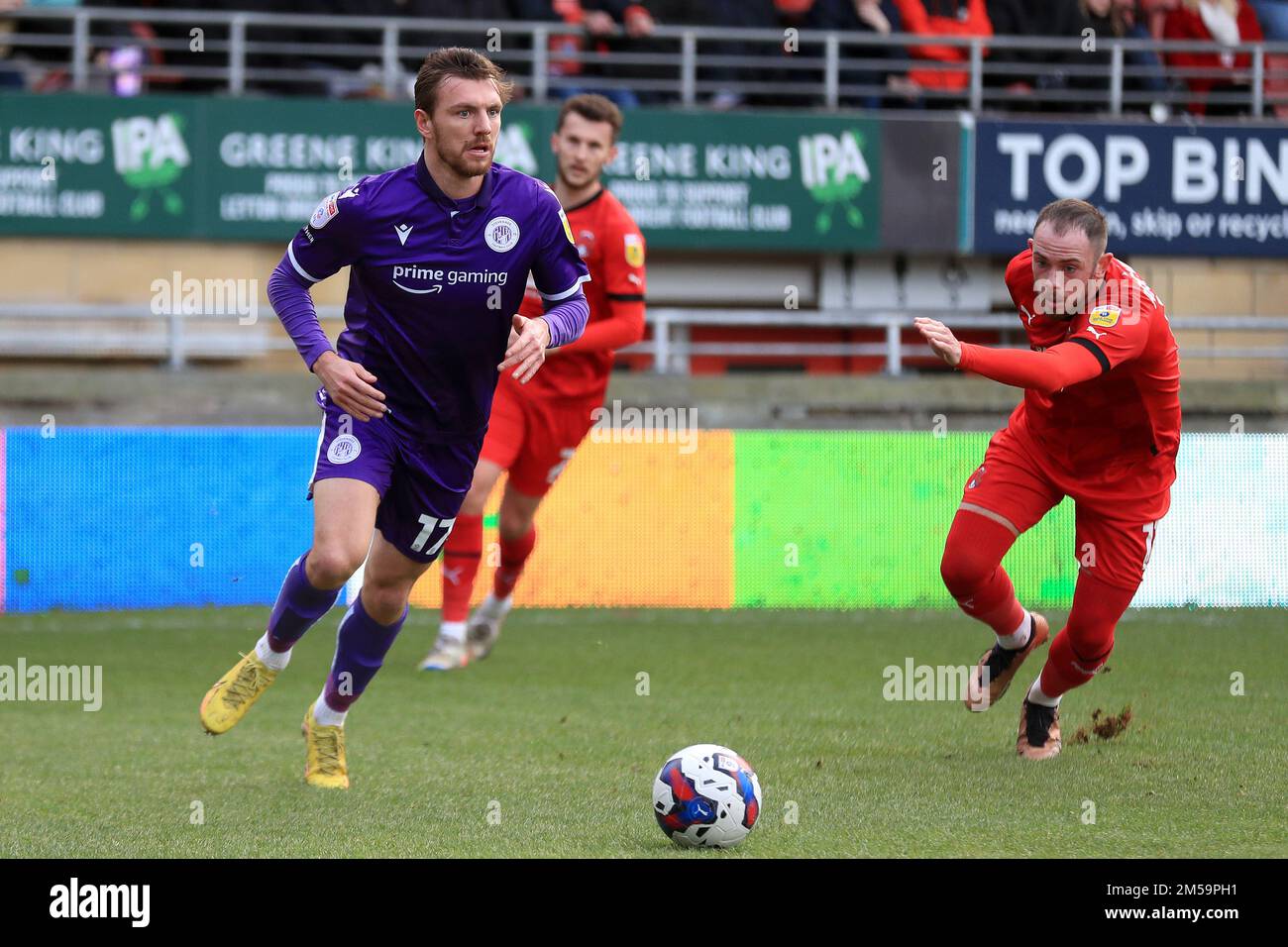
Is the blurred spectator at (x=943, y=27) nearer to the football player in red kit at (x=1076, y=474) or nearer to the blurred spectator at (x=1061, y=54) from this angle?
the blurred spectator at (x=1061, y=54)

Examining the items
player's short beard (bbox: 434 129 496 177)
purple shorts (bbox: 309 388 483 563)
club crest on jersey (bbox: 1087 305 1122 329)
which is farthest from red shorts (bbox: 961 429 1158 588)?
player's short beard (bbox: 434 129 496 177)

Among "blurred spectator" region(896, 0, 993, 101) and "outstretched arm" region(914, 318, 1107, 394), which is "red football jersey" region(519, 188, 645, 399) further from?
"blurred spectator" region(896, 0, 993, 101)

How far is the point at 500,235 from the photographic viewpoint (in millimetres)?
6164

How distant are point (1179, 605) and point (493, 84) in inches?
330

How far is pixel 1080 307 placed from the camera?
6676 millimetres

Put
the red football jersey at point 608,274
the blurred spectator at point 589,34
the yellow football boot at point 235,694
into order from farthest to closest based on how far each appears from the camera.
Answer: the blurred spectator at point 589,34 < the red football jersey at point 608,274 < the yellow football boot at point 235,694

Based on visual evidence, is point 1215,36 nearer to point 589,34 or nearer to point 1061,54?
point 1061,54

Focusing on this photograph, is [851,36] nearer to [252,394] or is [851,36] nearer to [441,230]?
[252,394]

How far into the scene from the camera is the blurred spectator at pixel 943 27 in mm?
17094

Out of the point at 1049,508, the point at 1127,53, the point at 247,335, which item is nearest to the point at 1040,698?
the point at 1049,508

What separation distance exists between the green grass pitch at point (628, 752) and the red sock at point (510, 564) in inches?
16.6

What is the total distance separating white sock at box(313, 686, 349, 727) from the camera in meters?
6.45

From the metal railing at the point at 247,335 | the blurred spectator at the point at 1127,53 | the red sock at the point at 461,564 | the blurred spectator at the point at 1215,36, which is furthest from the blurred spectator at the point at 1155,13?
the red sock at the point at 461,564
